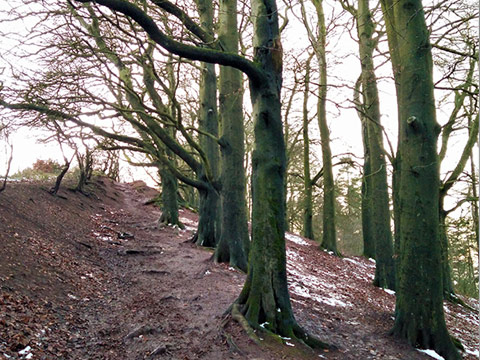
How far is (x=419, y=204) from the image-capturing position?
203 inches

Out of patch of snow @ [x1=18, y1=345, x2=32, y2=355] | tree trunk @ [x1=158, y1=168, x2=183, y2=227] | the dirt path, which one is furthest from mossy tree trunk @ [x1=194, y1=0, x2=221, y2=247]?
patch of snow @ [x1=18, y1=345, x2=32, y2=355]

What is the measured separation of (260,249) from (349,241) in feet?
81.1

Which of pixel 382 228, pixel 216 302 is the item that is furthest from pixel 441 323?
pixel 382 228

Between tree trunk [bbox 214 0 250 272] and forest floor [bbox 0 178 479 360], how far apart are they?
54 centimetres

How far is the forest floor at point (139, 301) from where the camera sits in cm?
410

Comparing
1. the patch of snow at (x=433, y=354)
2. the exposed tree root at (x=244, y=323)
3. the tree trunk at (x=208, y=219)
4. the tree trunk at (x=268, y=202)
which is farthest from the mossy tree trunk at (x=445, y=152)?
the exposed tree root at (x=244, y=323)

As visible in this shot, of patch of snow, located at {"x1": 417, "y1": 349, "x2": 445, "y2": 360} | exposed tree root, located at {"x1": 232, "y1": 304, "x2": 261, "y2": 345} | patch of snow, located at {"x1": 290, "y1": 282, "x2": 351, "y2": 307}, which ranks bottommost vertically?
patch of snow, located at {"x1": 417, "y1": 349, "x2": 445, "y2": 360}

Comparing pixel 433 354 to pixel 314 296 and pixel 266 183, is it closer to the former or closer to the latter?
pixel 314 296

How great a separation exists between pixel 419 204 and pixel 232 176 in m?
4.28

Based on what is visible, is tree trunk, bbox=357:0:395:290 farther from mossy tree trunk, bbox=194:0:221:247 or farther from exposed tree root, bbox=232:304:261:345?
exposed tree root, bbox=232:304:261:345

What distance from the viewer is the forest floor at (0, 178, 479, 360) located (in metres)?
4.10

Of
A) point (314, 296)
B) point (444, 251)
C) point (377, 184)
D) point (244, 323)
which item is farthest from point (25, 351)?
point (444, 251)

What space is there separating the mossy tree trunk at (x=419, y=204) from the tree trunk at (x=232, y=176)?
367cm

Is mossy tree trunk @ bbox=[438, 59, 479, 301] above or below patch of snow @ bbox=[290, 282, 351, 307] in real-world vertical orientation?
above
